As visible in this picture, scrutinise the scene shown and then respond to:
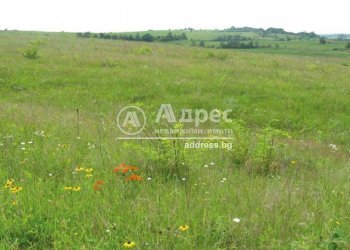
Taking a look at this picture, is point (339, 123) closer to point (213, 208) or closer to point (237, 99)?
point (237, 99)

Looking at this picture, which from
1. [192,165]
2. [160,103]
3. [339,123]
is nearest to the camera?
[192,165]

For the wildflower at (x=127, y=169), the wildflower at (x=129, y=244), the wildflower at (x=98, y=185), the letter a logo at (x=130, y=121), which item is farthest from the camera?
the letter a logo at (x=130, y=121)

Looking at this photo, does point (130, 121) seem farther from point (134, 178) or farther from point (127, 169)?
point (134, 178)

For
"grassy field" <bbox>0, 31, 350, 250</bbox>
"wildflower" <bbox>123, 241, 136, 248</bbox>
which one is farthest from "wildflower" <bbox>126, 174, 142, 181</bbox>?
"wildflower" <bbox>123, 241, 136, 248</bbox>

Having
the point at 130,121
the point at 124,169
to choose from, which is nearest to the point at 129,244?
the point at 124,169

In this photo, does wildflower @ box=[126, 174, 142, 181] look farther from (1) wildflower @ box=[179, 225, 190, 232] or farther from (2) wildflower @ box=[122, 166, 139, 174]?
(1) wildflower @ box=[179, 225, 190, 232]

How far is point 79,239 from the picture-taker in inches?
135

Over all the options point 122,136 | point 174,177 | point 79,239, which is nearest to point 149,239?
point 79,239

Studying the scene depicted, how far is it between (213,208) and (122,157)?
2317 mm

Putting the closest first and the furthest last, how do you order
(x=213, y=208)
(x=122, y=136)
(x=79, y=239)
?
(x=79, y=239) → (x=213, y=208) → (x=122, y=136)

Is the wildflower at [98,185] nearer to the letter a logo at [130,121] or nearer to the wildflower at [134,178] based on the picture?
the wildflower at [134,178]

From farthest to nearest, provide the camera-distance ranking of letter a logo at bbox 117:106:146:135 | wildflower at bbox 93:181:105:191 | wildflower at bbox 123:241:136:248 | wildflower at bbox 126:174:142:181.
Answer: letter a logo at bbox 117:106:146:135 < wildflower at bbox 126:174:142:181 < wildflower at bbox 93:181:105:191 < wildflower at bbox 123:241:136:248

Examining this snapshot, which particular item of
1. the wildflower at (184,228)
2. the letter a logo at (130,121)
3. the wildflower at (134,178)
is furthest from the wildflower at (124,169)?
the letter a logo at (130,121)

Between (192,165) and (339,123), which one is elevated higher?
(192,165)
